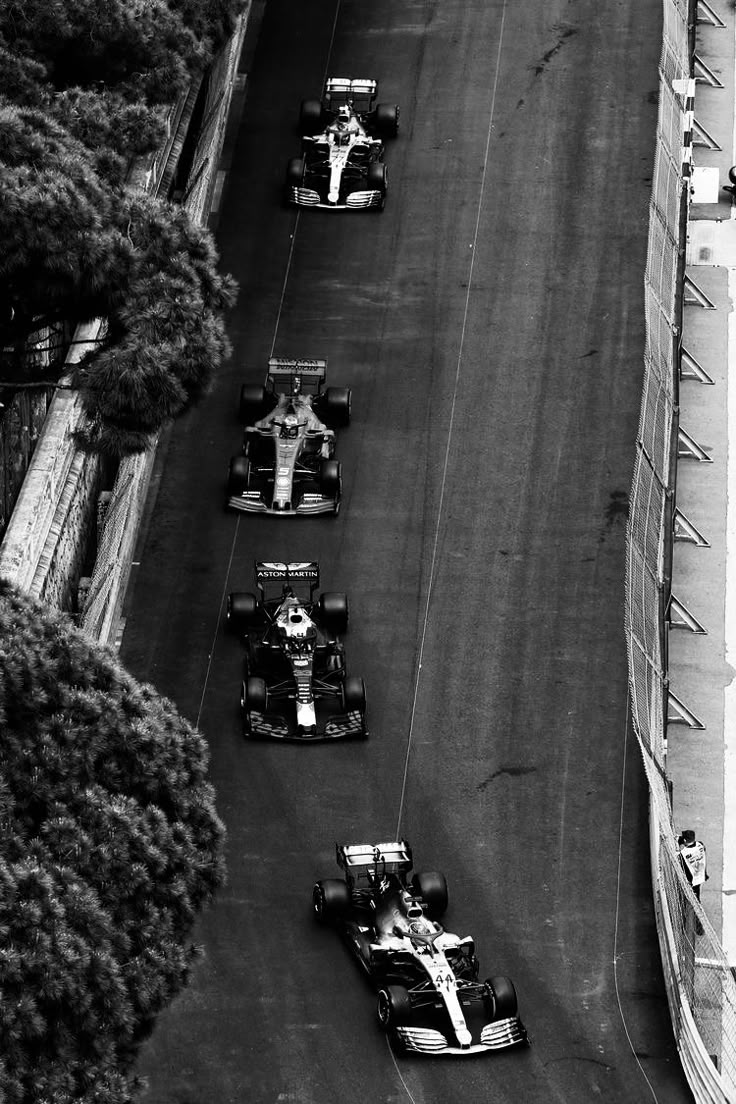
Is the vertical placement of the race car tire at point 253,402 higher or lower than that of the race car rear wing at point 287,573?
higher

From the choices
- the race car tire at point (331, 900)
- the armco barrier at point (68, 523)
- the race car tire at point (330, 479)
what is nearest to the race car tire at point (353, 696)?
the armco barrier at point (68, 523)

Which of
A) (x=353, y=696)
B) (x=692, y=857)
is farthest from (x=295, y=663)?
(x=692, y=857)

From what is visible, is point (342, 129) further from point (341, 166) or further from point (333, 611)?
point (333, 611)

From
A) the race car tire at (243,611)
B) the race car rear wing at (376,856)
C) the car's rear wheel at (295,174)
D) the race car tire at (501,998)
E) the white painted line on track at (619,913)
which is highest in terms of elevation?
the car's rear wheel at (295,174)

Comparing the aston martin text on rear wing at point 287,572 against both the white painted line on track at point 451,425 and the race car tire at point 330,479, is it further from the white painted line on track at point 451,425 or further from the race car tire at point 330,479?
the race car tire at point 330,479

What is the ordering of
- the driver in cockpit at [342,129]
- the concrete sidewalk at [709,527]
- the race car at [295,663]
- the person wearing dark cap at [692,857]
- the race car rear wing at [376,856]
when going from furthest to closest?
the driver in cockpit at [342,129], the concrete sidewalk at [709,527], the race car at [295,663], the person wearing dark cap at [692,857], the race car rear wing at [376,856]

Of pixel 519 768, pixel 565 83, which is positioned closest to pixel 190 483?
pixel 519 768

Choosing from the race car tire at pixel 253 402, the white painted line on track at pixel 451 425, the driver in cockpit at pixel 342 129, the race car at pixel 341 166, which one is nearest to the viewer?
the white painted line on track at pixel 451 425
